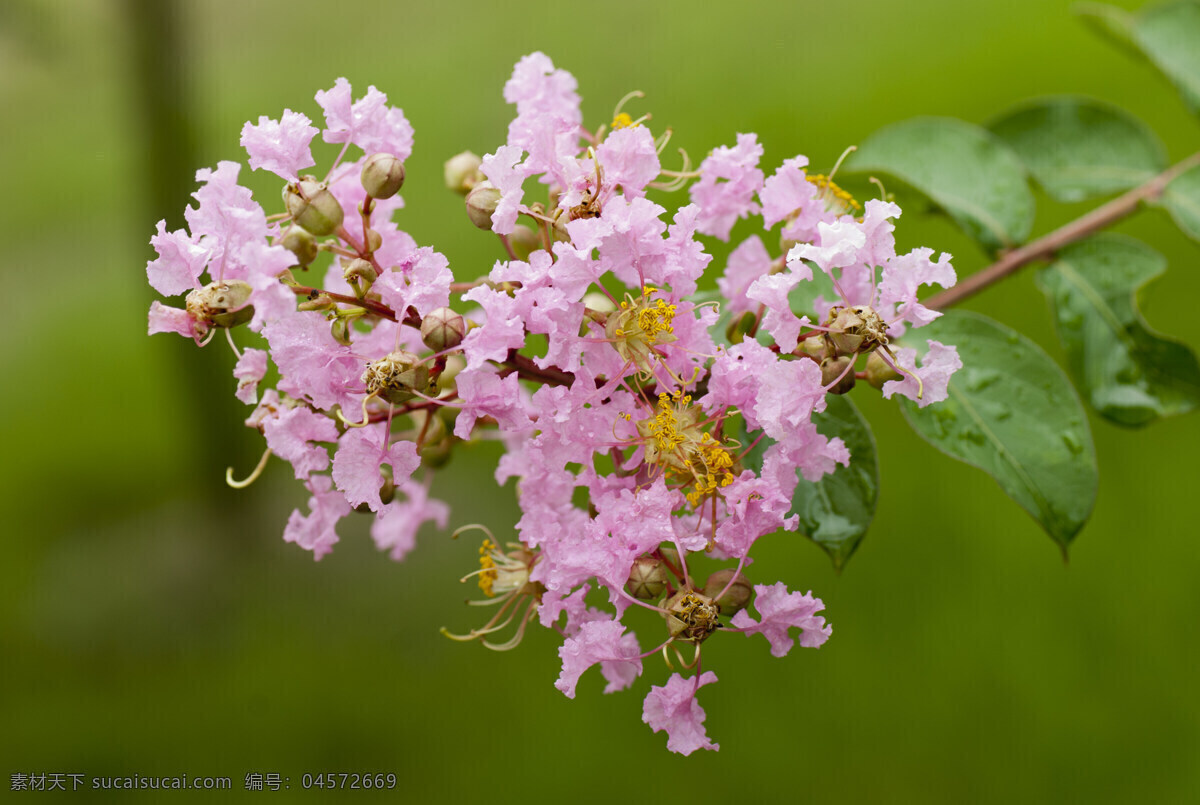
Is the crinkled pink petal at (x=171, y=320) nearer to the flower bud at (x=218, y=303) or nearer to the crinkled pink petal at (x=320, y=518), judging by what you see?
the flower bud at (x=218, y=303)

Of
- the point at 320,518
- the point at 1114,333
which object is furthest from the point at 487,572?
the point at 1114,333

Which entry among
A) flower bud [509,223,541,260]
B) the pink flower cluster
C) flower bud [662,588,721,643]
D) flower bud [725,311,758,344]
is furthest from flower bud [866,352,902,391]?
flower bud [509,223,541,260]

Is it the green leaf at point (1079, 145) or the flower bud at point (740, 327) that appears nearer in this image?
the flower bud at point (740, 327)

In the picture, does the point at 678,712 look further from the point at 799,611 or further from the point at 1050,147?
the point at 1050,147

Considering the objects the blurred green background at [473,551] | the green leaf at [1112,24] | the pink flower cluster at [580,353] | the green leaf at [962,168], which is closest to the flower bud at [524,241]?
the pink flower cluster at [580,353]

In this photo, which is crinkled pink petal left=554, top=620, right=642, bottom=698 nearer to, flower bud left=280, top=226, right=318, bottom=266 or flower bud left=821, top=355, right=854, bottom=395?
flower bud left=821, top=355, right=854, bottom=395
